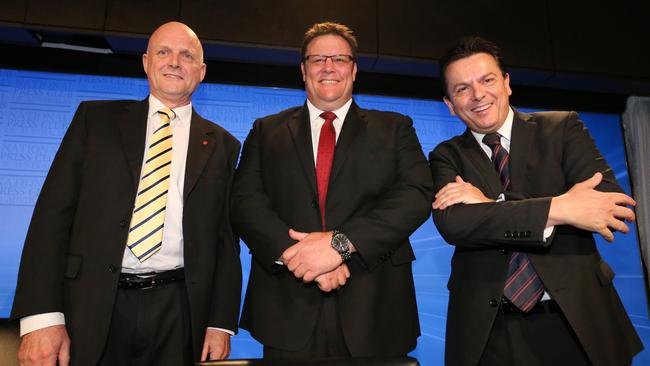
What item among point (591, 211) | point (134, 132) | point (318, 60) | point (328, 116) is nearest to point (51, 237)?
point (134, 132)

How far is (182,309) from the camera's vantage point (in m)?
1.66

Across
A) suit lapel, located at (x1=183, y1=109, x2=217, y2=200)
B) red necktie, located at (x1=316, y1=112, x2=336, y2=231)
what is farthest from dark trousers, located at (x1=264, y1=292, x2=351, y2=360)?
suit lapel, located at (x1=183, y1=109, x2=217, y2=200)

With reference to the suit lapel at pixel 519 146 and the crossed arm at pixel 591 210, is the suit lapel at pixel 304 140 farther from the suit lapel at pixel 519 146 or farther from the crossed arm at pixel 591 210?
the crossed arm at pixel 591 210

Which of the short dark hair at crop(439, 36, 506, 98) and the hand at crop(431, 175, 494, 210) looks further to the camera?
the short dark hair at crop(439, 36, 506, 98)

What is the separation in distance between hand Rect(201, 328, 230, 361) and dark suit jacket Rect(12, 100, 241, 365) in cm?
4

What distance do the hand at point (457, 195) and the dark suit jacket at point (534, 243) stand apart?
27mm

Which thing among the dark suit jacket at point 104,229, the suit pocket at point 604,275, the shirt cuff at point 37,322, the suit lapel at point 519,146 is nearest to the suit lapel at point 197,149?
the dark suit jacket at point 104,229

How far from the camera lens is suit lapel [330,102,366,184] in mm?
1761

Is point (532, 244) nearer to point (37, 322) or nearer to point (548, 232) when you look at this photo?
Result: point (548, 232)

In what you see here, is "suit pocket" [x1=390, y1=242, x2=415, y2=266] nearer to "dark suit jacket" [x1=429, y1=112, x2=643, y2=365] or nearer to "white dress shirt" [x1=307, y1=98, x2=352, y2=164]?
"dark suit jacket" [x1=429, y1=112, x2=643, y2=365]

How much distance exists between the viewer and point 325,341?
5.17 feet

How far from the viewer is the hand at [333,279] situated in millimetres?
1518

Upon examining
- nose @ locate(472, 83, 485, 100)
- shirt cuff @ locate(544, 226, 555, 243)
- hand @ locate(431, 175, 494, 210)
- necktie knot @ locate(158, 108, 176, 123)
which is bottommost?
shirt cuff @ locate(544, 226, 555, 243)

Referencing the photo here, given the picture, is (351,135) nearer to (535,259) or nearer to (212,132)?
(212,132)
